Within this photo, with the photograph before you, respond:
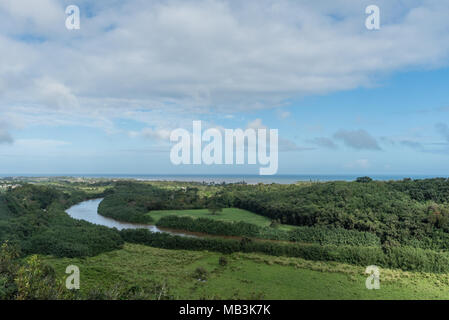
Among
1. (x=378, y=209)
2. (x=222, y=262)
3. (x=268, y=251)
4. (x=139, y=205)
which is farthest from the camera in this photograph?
(x=139, y=205)

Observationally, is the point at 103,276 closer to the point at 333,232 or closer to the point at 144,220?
the point at 333,232

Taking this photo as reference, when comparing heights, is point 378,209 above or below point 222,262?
above

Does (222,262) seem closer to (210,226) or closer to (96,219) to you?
(210,226)

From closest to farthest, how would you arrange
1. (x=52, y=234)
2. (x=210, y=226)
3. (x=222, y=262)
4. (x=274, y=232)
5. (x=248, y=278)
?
(x=248, y=278) → (x=222, y=262) → (x=52, y=234) → (x=274, y=232) → (x=210, y=226)

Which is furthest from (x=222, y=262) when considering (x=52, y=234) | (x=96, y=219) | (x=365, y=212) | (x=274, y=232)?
(x=96, y=219)

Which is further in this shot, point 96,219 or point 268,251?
point 96,219

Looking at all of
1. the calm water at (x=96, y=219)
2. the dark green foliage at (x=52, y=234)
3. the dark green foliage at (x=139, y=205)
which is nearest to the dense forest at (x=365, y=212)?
the dark green foliage at (x=139, y=205)

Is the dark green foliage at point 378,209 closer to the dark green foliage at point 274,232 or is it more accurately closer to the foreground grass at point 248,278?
the dark green foliage at point 274,232

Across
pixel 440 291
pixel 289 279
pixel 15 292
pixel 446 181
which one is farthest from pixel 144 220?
pixel 446 181

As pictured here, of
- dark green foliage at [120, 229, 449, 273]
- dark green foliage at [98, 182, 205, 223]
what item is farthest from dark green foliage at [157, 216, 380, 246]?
dark green foliage at [98, 182, 205, 223]
